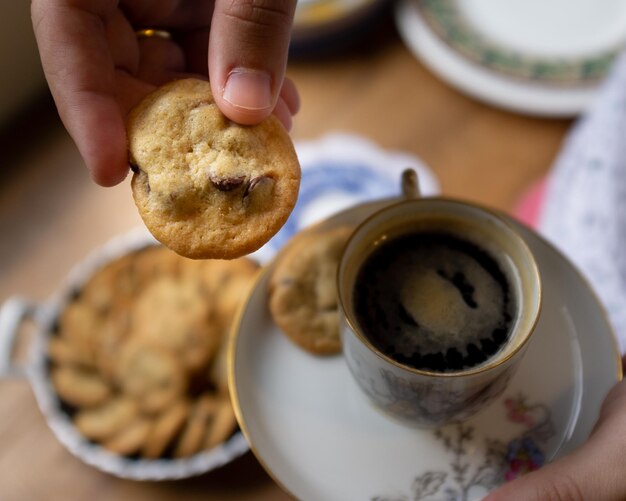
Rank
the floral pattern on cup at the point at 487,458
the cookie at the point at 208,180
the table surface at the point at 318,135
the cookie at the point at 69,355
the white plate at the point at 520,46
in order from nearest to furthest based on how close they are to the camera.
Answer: the cookie at the point at 208,180 → the floral pattern on cup at the point at 487,458 → the cookie at the point at 69,355 → the table surface at the point at 318,135 → the white plate at the point at 520,46

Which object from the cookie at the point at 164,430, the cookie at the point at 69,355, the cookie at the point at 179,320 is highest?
the cookie at the point at 179,320

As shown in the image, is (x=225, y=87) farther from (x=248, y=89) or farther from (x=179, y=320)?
(x=179, y=320)

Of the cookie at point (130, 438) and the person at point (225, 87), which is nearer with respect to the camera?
the person at point (225, 87)

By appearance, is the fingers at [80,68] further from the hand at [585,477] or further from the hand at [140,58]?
the hand at [585,477]

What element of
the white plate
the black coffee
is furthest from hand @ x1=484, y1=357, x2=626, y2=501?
the white plate

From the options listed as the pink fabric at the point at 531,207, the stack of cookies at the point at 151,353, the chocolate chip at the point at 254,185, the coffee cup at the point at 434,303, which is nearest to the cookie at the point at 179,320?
the stack of cookies at the point at 151,353

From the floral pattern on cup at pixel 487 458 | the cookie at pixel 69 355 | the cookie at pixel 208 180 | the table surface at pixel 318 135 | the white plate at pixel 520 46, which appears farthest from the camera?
the white plate at pixel 520 46

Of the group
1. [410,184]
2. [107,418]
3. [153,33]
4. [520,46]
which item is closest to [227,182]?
[410,184]
